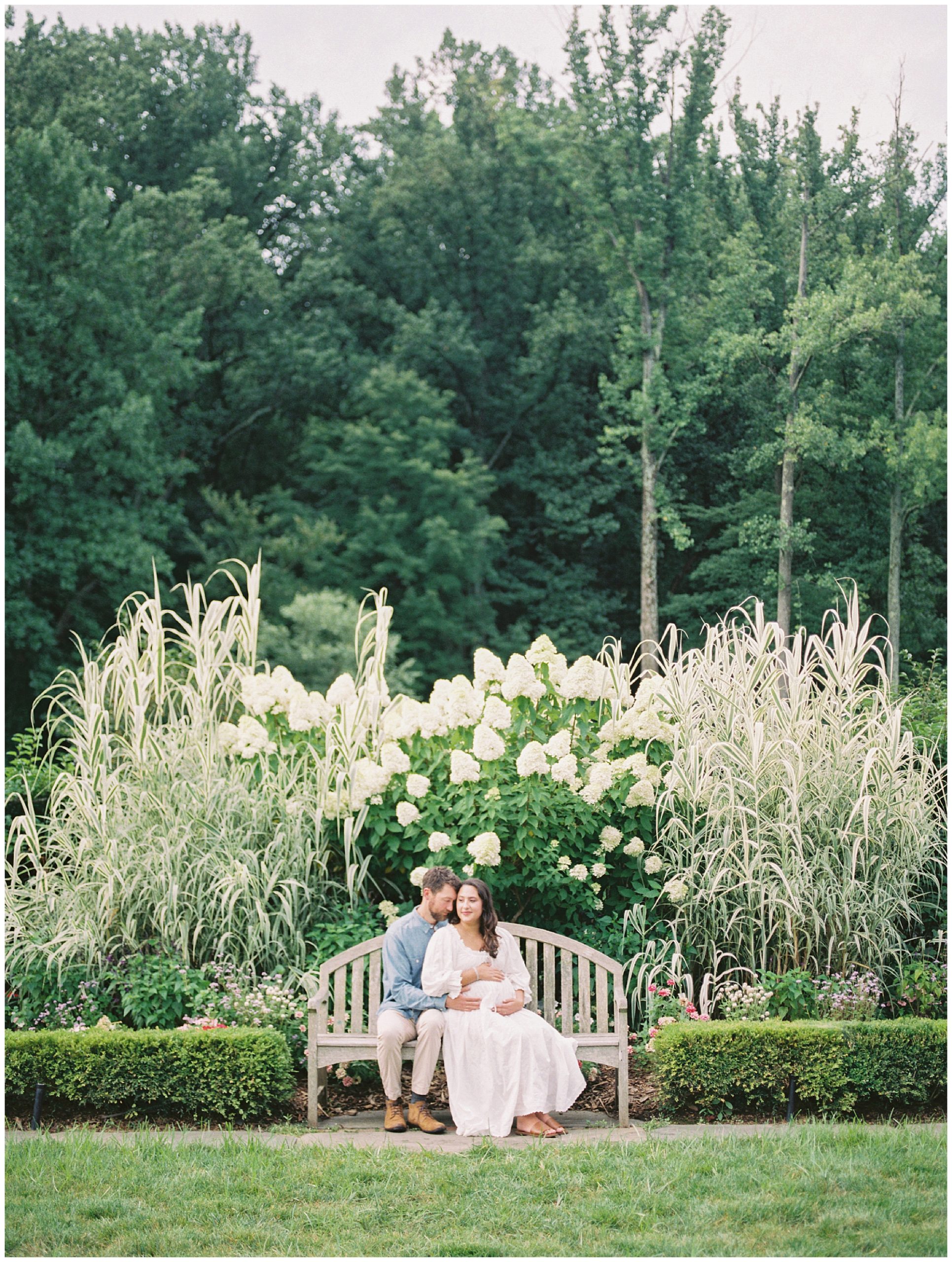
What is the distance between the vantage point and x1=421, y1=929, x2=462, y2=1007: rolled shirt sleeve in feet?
13.5

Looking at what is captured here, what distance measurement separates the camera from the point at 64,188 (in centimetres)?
1284

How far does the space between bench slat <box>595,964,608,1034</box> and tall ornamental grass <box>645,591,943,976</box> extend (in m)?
0.42

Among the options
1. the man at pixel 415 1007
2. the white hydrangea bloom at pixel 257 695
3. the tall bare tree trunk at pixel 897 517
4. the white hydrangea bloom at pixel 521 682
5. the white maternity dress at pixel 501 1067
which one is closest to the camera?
the white maternity dress at pixel 501 1067

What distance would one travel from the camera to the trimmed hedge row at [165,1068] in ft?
13.2

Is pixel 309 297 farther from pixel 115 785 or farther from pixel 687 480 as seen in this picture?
pixel 115 785

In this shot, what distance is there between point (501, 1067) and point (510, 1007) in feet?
0.70

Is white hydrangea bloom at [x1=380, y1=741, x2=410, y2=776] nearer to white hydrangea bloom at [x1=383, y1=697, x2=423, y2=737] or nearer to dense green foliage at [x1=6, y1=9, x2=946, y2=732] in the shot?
white hydrangea bloom at [x1=383, y1=697, x2=423, y2=737]

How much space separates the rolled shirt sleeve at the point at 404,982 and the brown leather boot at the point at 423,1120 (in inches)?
12.1

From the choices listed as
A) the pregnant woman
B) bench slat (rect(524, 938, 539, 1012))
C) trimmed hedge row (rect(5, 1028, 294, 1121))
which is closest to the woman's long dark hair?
the pregnant woman

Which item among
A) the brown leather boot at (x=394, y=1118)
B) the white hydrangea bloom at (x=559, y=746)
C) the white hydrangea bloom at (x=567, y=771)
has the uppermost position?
the white hydrangea bloom at (x=559, y=746)

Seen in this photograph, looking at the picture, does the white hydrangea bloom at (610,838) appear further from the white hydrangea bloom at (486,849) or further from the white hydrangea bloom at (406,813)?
the white hydrangea bloom at (406,813)

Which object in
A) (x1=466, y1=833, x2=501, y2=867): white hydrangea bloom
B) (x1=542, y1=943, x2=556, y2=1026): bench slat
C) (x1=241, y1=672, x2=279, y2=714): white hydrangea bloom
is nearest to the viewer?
(x1=542, y1=943, x2=556, y2=1026): bench slat

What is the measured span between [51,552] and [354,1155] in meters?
10.2

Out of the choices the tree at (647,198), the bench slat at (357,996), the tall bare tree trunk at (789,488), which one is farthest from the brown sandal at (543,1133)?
the tree at (647,198)
